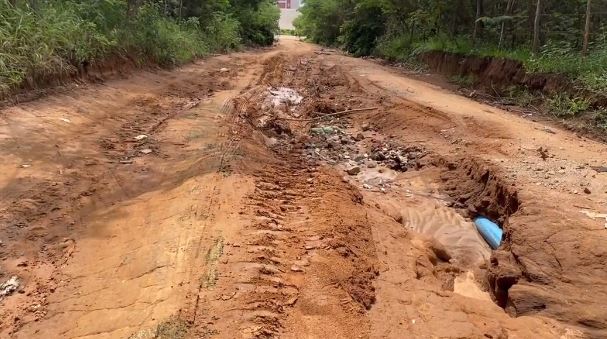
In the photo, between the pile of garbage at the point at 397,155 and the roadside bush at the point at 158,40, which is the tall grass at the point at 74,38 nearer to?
the roadside bush at the point at 158,40

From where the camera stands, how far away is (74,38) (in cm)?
938

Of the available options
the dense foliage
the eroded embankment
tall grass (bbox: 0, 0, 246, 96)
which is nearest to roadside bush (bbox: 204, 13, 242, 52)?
tall grass (bbox: 0, 0, 246, 96)

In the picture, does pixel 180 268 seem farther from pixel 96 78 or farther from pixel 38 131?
pixel 96 78

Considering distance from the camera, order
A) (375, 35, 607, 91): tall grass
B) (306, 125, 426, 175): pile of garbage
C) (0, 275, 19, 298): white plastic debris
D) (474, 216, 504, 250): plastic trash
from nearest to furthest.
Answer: (0, 275, 19, 298): white plastic debris < (474, 216, 504, 250): plastic trash < (306, 125, 426, 175): pile of garbage < (375, 35, 607, 91): tall grass

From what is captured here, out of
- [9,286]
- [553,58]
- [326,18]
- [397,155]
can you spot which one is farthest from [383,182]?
[326,18]

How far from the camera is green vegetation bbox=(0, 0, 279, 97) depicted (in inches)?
303

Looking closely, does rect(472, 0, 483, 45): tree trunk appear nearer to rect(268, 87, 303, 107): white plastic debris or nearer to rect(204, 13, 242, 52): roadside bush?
rect(268, 87, 303, 107): white plastic debris

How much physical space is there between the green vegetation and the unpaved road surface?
0.70m

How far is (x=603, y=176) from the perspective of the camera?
5.86 metres

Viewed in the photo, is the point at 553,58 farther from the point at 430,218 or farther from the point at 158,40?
the point at 158,40

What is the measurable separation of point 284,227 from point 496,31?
527 inches

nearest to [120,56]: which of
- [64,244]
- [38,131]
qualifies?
[38,131]

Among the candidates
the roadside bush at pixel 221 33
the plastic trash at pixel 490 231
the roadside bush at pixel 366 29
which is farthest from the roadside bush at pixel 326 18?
the plastic trash at pixel 490 231

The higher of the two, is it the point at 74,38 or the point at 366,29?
the point at 366,29
